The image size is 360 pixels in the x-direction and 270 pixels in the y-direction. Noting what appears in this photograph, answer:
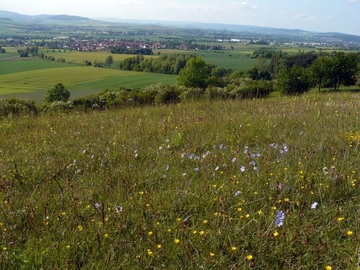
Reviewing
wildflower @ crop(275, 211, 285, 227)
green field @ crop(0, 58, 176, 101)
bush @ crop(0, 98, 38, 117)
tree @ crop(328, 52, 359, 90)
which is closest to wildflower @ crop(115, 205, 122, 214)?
wildflower @ crop(275, 211, 285, 227)

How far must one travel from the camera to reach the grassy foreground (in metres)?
2.30

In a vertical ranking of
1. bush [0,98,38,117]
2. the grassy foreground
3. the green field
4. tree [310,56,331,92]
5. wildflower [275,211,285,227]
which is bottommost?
the green field

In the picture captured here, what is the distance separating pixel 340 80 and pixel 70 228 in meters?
42.6

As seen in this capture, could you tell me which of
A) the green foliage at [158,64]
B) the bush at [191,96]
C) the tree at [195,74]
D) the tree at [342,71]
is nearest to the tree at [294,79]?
the tree at [342,71]

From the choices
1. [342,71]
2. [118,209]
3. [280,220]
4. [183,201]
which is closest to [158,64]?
[342,71]

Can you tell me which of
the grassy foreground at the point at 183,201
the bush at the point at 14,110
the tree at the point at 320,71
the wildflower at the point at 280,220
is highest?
the tree at the point at 320,71

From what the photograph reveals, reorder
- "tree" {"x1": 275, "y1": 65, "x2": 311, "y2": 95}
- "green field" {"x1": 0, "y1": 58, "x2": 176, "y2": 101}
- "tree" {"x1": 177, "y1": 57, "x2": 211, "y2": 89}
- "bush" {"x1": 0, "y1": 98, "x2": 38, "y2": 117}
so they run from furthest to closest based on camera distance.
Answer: "green field" {"x1": 0, "y1": 58, "x2": 176, "y2": 101} < "tree" {"x1": 177, "y1": 57, "x2": 211, "y2": 89} < "tree" {"x1": 275, "y1": 65, "x2": 311, "y2": 95} < "bush" {"x1": 0, "y1": 98, "x2": 38, "y2": 117}

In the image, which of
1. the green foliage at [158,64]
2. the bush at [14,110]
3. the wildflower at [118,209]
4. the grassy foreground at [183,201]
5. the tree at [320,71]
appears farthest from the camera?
the green foliage at [158,64]

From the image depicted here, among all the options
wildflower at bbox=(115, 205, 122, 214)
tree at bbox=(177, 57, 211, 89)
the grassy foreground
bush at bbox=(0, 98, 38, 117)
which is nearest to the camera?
the grassy foreground

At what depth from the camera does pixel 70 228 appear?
2625mm

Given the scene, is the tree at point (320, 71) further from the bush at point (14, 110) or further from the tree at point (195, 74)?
the bush at point (14, 110)

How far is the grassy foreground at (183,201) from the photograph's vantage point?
2.30m

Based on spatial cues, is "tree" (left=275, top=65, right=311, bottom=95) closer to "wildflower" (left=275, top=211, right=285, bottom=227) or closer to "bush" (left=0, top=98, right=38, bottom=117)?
"bush" (left=0, top=98, right=38, bottom=117)

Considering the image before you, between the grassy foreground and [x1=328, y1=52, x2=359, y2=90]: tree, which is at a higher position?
[x1=328, y1=52, x2=359, y2=90]: tree
